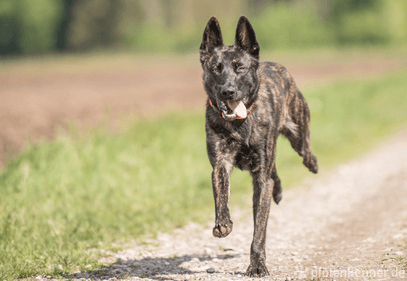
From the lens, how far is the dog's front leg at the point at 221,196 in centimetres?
396

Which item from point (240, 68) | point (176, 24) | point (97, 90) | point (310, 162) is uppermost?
point (240, 68)

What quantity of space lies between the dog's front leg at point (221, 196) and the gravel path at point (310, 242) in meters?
0.45

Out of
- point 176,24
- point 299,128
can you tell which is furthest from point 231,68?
point 176,24

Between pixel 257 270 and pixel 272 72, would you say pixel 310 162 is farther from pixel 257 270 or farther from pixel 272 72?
pixel 257 270

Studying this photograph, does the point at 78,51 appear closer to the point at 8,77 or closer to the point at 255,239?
the point at 8,77

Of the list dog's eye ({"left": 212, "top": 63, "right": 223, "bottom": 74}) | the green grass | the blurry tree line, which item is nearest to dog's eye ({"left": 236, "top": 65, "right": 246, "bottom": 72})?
dog's eye ({"left": 212, "top": 63, "right": 223, "bottom": 74})

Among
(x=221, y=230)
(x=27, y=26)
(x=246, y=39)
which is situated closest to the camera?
(x=221, y=230)

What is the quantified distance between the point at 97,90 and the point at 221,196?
15.6 meters

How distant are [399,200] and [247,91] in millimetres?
3359

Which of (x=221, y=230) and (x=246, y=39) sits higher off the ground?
(x=246, y=39)

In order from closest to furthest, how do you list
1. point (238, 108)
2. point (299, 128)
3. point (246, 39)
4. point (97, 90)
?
point (238, 108) < point (246, 39) < point (299, 128) < point (97, 90)

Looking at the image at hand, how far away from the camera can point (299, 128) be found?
5.42m

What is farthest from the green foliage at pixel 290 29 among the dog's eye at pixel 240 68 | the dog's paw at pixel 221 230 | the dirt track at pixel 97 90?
the dog's paw at pixel 221 230

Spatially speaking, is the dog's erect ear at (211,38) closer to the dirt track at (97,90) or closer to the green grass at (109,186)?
the green grass at (109,186)
